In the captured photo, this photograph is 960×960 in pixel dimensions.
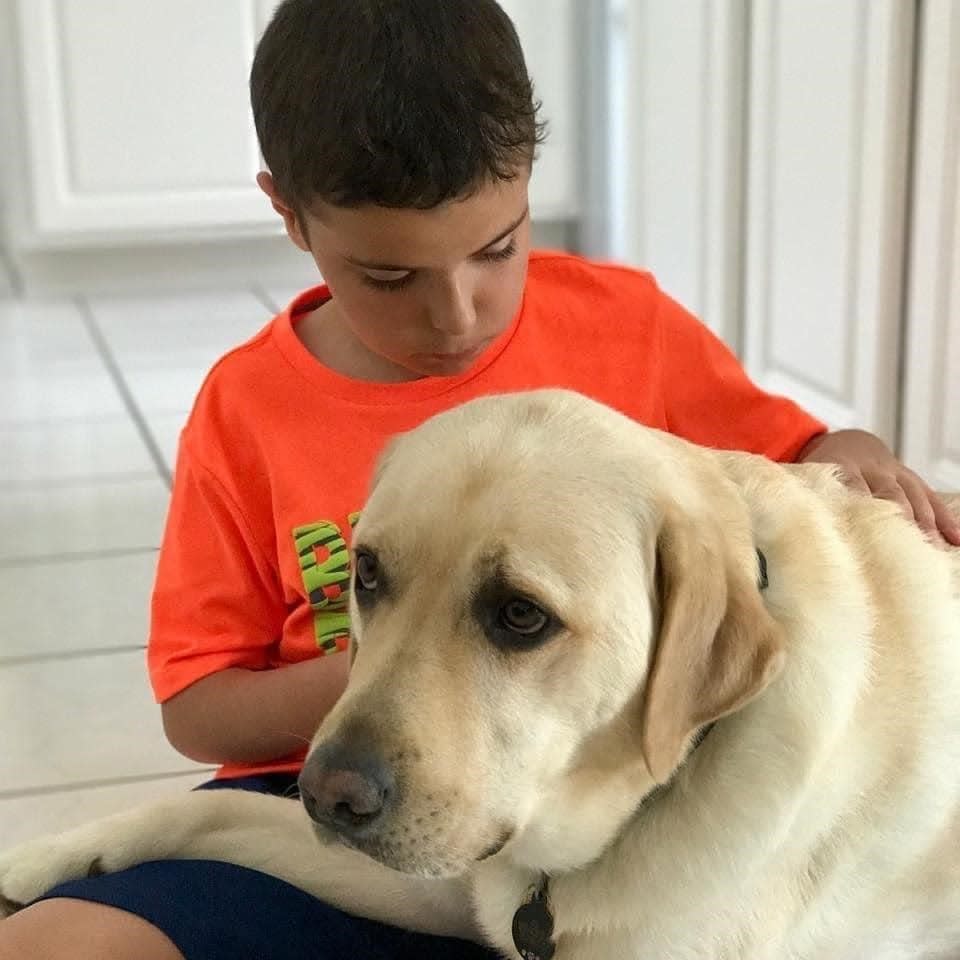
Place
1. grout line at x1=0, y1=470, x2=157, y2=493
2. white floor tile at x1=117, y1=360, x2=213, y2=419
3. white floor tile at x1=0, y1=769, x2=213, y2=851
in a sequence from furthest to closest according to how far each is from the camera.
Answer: white floor tile at x1=117, y1=360, x2=213, y2=419
grout line at x1=0, y1=470, x2=157, y2=493
white floor tile at x1=0, y1=769, x2=213, y2=851

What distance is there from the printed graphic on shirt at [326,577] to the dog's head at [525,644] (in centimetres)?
35

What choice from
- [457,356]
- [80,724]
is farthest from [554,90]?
[457,356]

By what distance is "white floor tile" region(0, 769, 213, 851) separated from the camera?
1.74 m

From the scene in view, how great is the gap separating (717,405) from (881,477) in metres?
0.22

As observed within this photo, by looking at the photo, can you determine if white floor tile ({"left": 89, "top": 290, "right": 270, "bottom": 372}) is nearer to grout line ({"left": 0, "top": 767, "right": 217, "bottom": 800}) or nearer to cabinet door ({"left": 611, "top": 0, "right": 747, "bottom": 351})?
cabinet door ({"left": 611, "top": 0, "right": 747, "bottom": 351})

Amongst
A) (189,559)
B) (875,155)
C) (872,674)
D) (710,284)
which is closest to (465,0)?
(189,559)

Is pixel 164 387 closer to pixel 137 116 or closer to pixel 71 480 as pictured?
pixel 71 480

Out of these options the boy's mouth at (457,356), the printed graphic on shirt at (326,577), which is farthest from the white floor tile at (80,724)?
the boy's mouth at (457,356)

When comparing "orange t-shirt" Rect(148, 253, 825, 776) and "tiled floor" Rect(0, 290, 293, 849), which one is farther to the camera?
"tiled floor" Rect(0, 290, 293, 849)

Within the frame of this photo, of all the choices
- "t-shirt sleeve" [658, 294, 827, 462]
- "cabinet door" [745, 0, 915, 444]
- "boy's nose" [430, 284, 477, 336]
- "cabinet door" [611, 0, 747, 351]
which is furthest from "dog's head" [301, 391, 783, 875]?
"cabinet door" [611, 0, 747, 351]

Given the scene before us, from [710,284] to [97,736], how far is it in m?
1.58

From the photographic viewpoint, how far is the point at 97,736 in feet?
6.44

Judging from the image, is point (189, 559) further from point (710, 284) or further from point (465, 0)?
point (710, 284)

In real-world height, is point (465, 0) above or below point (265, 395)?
above
